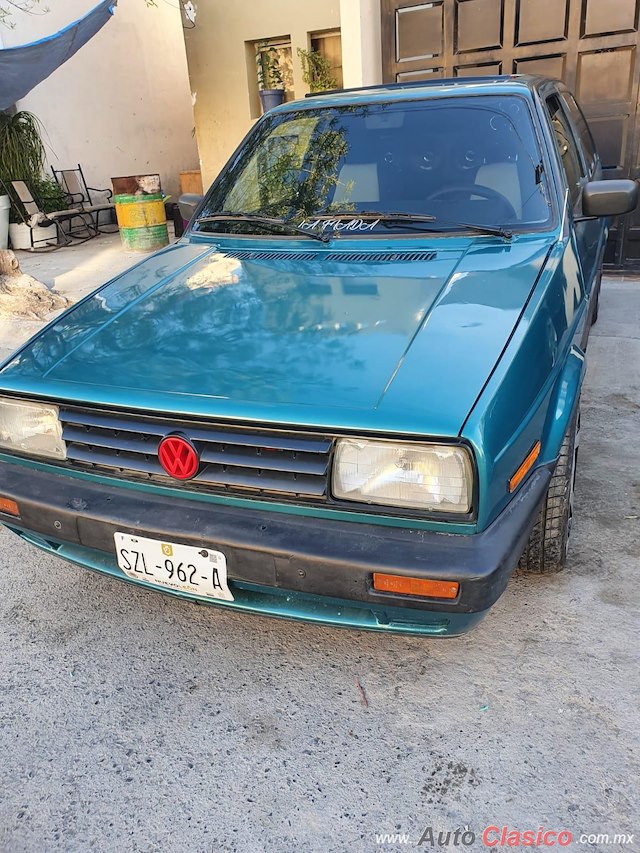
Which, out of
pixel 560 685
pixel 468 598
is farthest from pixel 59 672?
pixel 560 685

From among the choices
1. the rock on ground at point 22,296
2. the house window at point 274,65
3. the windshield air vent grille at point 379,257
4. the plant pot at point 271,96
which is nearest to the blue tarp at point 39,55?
the house window at point 274,65

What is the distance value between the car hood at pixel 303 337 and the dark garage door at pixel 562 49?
4327mm

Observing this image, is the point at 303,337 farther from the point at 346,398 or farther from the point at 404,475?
the point at 404,475

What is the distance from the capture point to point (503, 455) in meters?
1.74

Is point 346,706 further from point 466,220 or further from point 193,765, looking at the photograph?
point 466,220

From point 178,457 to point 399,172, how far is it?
1620 mm

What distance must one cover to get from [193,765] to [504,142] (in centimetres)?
248

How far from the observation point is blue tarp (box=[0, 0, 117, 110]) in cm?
830

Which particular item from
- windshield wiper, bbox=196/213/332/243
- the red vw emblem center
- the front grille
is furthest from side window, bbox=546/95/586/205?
the red vw emblem center

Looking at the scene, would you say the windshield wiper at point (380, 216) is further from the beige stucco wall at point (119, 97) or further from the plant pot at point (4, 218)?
the beige stucco wall at point (119, 97)

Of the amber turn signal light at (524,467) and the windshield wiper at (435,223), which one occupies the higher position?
the windshield wiper at (435,223)

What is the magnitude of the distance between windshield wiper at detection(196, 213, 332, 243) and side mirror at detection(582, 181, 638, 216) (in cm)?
108

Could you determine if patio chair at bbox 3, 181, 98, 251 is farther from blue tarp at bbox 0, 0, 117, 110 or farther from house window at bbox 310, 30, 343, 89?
house window at bbox 310, 30, 343, 89

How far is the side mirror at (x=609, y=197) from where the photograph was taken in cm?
281
